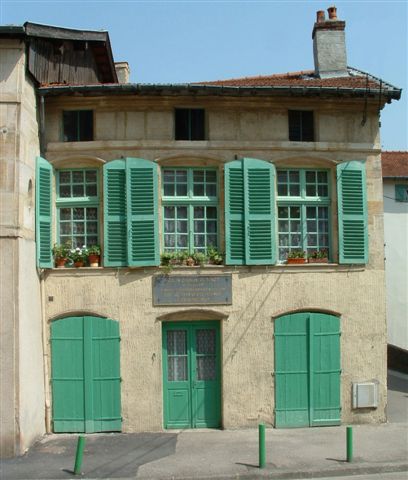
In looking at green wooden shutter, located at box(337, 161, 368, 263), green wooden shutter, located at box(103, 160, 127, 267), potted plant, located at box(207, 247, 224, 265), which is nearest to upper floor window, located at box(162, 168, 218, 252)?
potted plant, located at box(207, 247, 224, 265)

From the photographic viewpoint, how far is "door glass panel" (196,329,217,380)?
12367 millimetres

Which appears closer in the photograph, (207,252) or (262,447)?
(262,447)

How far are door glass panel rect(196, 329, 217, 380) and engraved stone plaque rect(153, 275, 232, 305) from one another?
0.69m

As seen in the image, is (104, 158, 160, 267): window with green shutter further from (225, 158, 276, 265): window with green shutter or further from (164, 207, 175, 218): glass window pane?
(225, 158, 276, 265): window with green shutter

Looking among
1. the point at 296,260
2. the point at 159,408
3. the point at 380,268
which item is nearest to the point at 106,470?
the point at 159,408

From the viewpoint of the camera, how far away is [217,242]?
12.5 m

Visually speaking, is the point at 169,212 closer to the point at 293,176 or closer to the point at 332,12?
the point at 293,176

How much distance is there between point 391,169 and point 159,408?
1470 cm

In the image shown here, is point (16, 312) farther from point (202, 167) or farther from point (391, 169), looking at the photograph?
point (391, 169)

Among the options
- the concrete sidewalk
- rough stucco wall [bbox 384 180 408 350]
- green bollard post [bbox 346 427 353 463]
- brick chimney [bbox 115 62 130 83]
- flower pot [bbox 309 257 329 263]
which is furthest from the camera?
rough stucco wall [bbox 384 180 408 350]

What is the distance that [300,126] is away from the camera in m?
12.7

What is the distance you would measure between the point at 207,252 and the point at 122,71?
28.3ft

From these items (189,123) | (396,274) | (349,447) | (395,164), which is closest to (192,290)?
(189,123)

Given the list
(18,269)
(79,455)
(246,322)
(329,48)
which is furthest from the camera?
(329,48)
